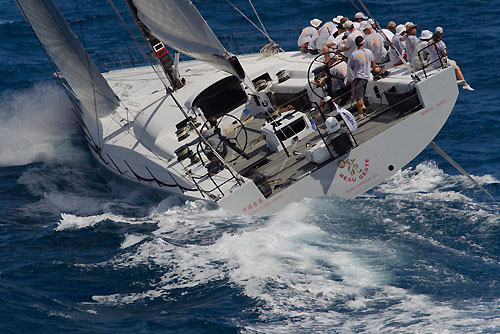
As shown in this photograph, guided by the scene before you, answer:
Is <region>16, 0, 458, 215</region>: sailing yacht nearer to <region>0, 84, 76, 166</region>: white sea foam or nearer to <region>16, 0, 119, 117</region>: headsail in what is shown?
<region>16, 0, 119, 117</region>: headsail

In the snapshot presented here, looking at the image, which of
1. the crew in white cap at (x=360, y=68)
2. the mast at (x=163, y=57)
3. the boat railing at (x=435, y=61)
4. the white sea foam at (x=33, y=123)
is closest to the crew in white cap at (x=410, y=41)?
the boat railing at (x=435, y=61)

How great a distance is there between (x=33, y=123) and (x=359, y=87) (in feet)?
29.2

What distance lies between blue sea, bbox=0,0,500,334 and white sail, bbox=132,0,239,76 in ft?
8.85

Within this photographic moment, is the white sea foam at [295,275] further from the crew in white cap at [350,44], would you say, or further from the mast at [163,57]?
the mast at [163,57]

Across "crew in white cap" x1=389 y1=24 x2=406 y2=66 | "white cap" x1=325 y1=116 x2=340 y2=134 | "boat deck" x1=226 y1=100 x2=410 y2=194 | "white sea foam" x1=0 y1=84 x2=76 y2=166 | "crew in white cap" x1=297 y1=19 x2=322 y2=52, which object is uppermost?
"white sea foam" x1=0 y1=84 x2=76 y2=166

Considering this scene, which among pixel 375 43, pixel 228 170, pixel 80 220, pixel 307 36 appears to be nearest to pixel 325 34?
pixel 307 36

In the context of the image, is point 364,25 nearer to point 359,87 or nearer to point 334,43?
point 334,43

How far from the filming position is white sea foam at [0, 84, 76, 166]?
697 inches

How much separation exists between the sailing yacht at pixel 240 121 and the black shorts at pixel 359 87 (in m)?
0.40

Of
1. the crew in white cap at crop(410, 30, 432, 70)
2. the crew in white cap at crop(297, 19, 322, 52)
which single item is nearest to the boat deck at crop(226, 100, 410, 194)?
the crew in white cap at crop(410, 30, 432, 70)

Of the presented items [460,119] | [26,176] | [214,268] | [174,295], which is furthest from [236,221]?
[460,119]

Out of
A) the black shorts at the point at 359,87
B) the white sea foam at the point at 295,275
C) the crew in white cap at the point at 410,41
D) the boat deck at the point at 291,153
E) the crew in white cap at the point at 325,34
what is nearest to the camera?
the white sea foam at the point at 295,275

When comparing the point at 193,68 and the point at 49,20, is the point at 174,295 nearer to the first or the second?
the point at 49,20

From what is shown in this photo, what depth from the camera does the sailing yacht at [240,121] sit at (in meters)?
13.0
